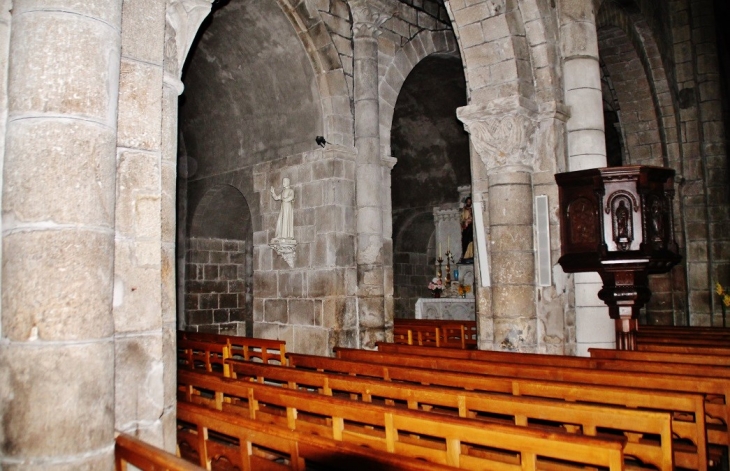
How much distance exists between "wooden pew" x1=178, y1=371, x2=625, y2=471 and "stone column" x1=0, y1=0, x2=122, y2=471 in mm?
1031

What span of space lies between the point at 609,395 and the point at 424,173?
38.2 ft

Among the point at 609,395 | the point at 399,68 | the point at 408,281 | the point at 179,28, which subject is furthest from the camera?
the point at 408,281

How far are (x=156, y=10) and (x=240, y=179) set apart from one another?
6.67m

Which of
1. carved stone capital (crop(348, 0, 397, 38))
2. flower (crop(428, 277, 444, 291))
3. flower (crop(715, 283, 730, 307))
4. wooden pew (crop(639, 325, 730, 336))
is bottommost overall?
wooden pew (crop(639, 325, 730, 336))

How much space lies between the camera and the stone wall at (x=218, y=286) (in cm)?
1131

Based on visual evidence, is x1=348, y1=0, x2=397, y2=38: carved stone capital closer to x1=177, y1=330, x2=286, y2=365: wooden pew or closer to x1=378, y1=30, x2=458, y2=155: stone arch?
x1=378, y1=30, x2=458, y2=155: stone arch

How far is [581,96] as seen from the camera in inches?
252

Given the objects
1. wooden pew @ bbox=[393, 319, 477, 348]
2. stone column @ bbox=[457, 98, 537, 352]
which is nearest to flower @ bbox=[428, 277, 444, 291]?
wooden pew @ bbox=[393, 319, 477, 348]

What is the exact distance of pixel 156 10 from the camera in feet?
9.54

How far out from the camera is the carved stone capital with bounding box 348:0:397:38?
8.10 metres

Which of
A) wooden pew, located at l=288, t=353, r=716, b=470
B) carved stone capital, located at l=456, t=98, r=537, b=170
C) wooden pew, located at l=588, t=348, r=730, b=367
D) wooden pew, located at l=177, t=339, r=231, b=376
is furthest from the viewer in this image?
carved stone capital, located at l=456, t=98, r=537, b=170

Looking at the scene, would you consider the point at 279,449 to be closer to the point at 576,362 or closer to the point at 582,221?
the point at 576,362

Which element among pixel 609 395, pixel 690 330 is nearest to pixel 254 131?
pixel 690 330

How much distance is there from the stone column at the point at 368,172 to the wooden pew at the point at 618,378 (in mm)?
3012
